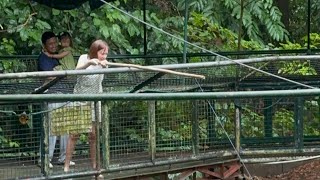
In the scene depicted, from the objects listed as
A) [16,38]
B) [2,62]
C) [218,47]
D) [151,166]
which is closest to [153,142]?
[151,166]

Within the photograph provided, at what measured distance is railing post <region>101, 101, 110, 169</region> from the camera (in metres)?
7.18

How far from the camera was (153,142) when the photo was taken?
25.2ft

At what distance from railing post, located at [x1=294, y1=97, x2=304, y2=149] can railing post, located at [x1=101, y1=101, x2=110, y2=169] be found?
86.7 inches

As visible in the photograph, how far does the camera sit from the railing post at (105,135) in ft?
23.6

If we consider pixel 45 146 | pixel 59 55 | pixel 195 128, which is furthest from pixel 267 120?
pixel 45 146

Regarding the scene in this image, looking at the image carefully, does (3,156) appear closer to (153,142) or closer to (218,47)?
(153,142)

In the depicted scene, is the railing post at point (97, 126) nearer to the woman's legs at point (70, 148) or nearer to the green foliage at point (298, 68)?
the woman's legs at point (70, 148)

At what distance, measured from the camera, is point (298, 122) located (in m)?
8.61

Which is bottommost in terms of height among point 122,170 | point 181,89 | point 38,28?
point 122,170

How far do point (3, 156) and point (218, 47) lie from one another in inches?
245

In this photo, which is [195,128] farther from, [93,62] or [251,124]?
[93,62]

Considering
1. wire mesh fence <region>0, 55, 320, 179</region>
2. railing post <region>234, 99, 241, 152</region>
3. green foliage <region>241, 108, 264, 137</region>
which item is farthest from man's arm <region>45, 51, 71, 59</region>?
green foliage <region>241, 108, 264, 137</region>

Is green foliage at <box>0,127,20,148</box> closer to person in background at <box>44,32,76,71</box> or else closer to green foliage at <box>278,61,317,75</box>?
person in background at <box>44,32,76,71</box>

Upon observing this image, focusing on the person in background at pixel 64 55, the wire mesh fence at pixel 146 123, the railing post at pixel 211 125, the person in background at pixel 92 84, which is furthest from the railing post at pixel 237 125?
the person in background at pixel 64 55
